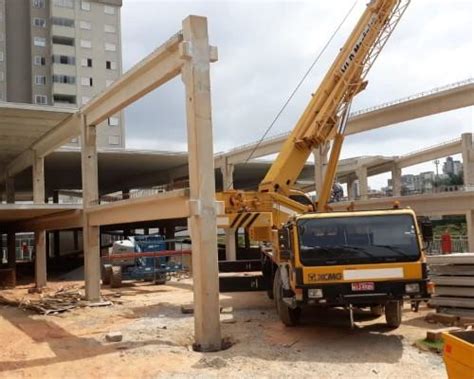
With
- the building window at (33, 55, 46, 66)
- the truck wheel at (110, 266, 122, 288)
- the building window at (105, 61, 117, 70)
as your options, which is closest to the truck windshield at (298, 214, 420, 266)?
the truck wheel at (110, 266, 122, 288)

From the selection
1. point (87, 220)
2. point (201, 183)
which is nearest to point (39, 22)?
point (87, 220)

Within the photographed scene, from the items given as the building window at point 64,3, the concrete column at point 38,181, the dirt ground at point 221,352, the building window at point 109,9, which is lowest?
the dirt ground at point 221,352

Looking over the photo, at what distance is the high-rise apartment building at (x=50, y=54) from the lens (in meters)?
72.2

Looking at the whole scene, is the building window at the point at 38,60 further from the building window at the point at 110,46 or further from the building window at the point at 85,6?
the building window at the point at 85,6

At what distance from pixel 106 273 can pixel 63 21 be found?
5692 centimetres

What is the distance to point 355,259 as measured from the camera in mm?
10539

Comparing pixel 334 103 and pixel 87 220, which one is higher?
pixel 334 103

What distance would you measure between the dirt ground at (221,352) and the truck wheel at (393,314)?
0.20 meters

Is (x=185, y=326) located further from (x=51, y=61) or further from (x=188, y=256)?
(x=51, y=61)

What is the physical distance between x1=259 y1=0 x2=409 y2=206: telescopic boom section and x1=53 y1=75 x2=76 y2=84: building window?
60.1 meters

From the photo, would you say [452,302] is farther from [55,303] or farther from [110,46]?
[110,46]

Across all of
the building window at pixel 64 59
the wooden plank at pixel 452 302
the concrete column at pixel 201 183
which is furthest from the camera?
the building window at pixel 64 59

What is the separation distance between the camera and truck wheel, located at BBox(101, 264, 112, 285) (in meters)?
24.4

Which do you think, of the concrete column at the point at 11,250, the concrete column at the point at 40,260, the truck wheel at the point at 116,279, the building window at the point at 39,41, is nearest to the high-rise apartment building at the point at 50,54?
the building window at the point at 39,41
